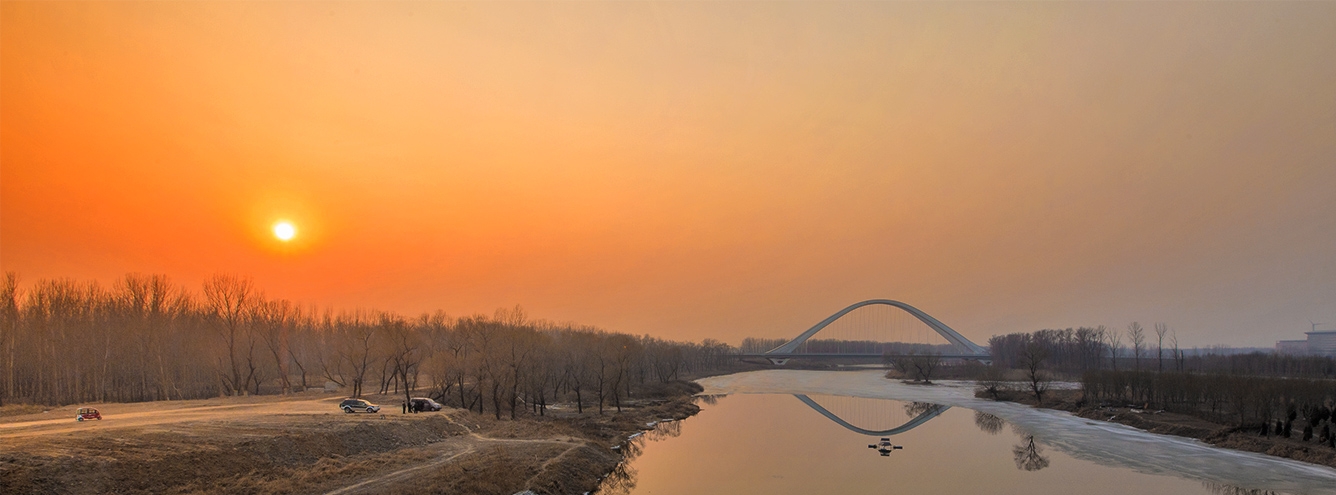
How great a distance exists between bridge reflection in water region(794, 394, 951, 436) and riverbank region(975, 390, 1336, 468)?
27.3ft

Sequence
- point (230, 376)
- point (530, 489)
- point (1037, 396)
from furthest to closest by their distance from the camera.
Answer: point (1037, 396)
point (230, 376)
point (530, 489)

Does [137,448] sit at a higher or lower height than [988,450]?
higher

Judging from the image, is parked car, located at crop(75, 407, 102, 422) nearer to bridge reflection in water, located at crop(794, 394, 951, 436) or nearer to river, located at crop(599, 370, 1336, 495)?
river, located at crop(599, 370, 1336, 495)

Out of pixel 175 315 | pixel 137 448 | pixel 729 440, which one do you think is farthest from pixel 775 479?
pixel 175 315

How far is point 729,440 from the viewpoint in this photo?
3888 cm

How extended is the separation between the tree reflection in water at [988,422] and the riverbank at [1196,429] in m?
5.72

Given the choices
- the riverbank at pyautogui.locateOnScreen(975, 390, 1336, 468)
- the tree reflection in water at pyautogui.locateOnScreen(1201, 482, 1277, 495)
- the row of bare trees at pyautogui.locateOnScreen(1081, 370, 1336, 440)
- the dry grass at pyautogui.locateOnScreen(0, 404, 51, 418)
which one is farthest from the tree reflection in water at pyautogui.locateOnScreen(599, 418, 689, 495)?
the row of bare trees at pyautogui.locateOnScreen(1081, 370, 1336, 440)

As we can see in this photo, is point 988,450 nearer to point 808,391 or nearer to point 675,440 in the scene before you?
point 675,440

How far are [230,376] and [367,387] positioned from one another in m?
9.69

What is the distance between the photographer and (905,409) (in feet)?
188

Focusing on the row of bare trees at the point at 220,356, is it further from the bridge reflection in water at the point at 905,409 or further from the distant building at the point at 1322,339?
the distant building at the point at 1322,339

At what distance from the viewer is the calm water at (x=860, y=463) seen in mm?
25469

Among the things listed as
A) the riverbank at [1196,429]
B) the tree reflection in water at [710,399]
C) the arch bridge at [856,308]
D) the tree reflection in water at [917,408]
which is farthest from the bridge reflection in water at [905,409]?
the arch bridge at [856,308]

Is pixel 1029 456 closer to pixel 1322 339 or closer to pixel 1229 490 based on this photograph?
pixel 1229 490
